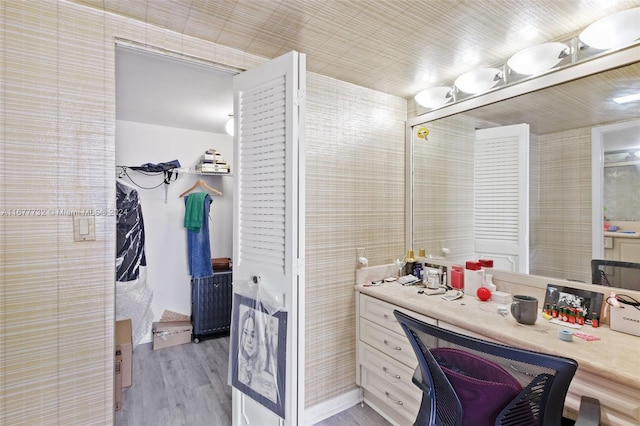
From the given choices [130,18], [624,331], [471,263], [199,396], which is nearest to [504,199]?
[471,263]

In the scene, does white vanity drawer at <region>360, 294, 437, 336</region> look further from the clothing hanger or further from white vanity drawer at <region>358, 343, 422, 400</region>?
the clothing hanger

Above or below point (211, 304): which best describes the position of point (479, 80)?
above

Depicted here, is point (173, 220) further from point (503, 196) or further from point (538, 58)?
point (538, 58)

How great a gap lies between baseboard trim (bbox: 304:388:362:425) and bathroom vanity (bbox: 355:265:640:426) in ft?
0.28

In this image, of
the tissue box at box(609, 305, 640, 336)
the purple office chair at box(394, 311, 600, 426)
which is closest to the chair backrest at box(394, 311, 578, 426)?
the purple office chair at box(394, 311, 600, 426)

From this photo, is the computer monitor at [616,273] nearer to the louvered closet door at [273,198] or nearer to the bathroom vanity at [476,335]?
the bathroom vanity at [476,335]

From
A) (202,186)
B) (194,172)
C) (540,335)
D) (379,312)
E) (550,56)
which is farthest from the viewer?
(202,186)

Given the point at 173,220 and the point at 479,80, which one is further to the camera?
the point at 173,220

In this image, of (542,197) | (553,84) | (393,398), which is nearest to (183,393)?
(393,398)

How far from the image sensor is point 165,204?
3406mm

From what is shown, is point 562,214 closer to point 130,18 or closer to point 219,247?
point 130,18

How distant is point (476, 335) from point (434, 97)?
5.57 feet

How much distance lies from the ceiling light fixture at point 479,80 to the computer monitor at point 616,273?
1.19 m

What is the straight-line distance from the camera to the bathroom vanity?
3.32 feet
